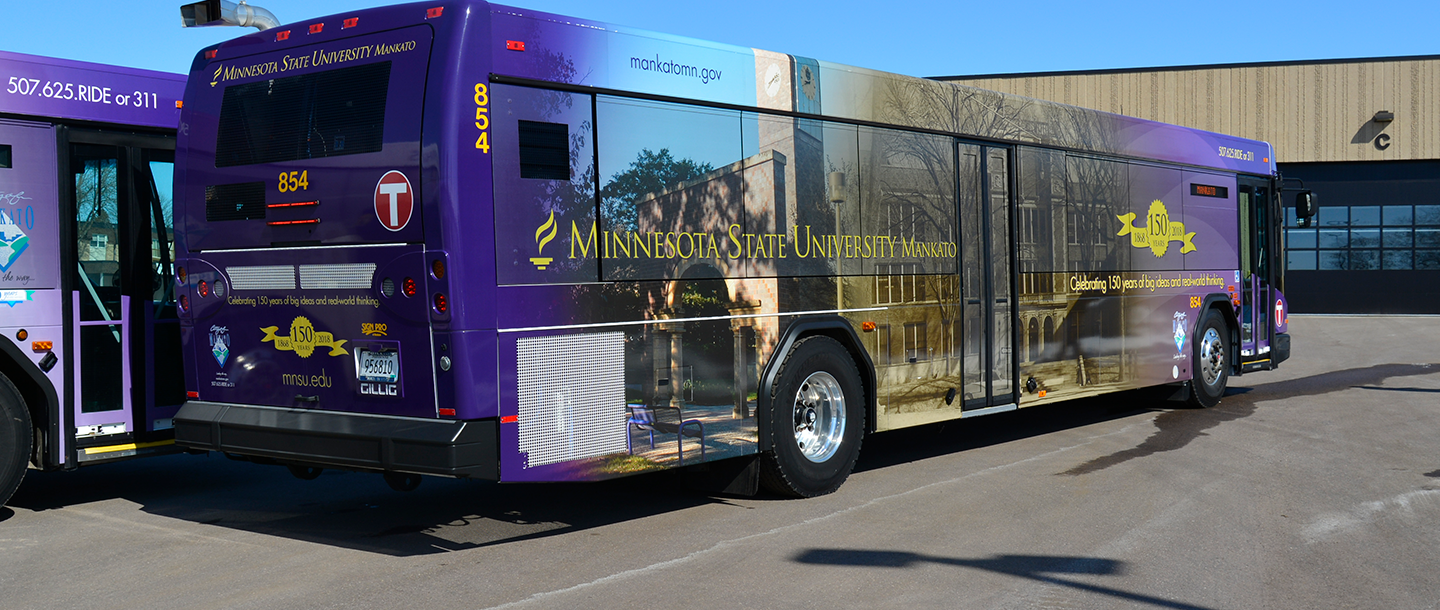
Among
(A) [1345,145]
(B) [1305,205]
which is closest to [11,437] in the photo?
(B) [1305,205]

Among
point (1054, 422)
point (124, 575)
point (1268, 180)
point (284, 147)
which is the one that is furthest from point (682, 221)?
point (1268, 180)

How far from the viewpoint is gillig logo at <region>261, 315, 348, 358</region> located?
261 inches

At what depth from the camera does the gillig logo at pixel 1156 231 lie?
11.7 metres

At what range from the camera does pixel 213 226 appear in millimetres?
7152

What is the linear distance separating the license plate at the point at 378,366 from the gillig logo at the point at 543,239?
0.92 m

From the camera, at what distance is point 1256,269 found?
1425 centimetres

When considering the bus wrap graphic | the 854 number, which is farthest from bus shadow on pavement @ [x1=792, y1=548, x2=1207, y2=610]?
the bus wrap graphic

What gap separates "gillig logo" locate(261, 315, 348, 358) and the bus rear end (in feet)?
0.03

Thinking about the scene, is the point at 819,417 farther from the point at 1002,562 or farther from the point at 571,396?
the point at 571,396

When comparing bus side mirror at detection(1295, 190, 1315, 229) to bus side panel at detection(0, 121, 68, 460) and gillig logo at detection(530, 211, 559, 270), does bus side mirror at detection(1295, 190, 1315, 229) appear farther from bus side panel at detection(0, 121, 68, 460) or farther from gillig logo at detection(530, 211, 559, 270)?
bus side panel at detection(0, 121, 68, 460)

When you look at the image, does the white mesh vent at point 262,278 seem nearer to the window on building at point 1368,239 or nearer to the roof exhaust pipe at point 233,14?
the roof exhaust pipe at point 233,14

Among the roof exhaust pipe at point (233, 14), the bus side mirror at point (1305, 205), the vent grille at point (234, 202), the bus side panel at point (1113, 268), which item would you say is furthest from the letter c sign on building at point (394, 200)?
the bus side mirror at point (1305, 205)

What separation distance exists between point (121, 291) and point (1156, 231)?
9.63 metres

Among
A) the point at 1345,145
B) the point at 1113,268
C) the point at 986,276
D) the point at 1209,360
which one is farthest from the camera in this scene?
the point at 1345,145
